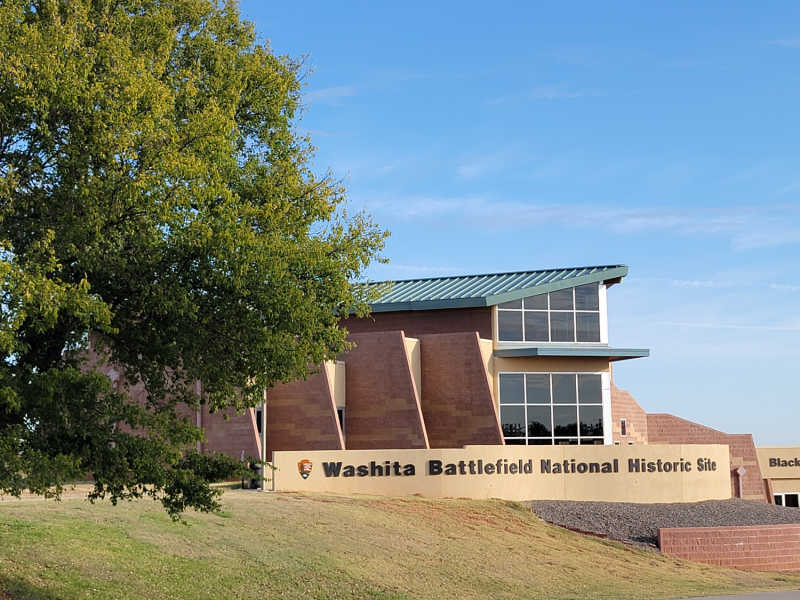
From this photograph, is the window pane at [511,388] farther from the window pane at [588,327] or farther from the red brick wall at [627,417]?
the red brick wall at [627,417]

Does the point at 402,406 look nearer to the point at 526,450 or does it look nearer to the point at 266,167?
the point at 526,450

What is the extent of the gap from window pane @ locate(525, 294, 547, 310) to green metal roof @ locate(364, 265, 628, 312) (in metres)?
0.30

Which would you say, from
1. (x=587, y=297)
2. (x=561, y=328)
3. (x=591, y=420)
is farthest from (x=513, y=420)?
(x=587, y=297)

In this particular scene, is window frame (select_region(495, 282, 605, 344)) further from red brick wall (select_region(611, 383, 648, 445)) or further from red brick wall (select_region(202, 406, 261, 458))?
red brick wall (select_region(202, 406, 261, 458))

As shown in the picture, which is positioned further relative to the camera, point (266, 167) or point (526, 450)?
point (526, 450)

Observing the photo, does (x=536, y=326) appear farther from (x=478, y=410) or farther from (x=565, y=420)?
(x=478, y=410)

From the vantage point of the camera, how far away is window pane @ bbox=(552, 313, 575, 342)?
39.7m

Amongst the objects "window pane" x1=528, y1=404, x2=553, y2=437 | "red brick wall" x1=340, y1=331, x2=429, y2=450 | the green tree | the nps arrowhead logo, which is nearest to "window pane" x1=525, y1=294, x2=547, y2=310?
"window pane" x1=528, y1=404, x2=553, y2=437

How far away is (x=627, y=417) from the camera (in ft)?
147

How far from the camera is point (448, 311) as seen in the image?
39375mm

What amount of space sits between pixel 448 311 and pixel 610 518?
36.6 ft

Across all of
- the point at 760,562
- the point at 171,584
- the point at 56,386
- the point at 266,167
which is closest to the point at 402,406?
the point at 760,562

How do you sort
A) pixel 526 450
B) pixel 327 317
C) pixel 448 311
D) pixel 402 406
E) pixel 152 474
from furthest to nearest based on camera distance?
1. pixel 448 311
2. pixel 402 406
3. pixel 526 450
4. pixel 327 317
5. pixel 152 474

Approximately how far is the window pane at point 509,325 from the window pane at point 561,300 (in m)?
1.63
